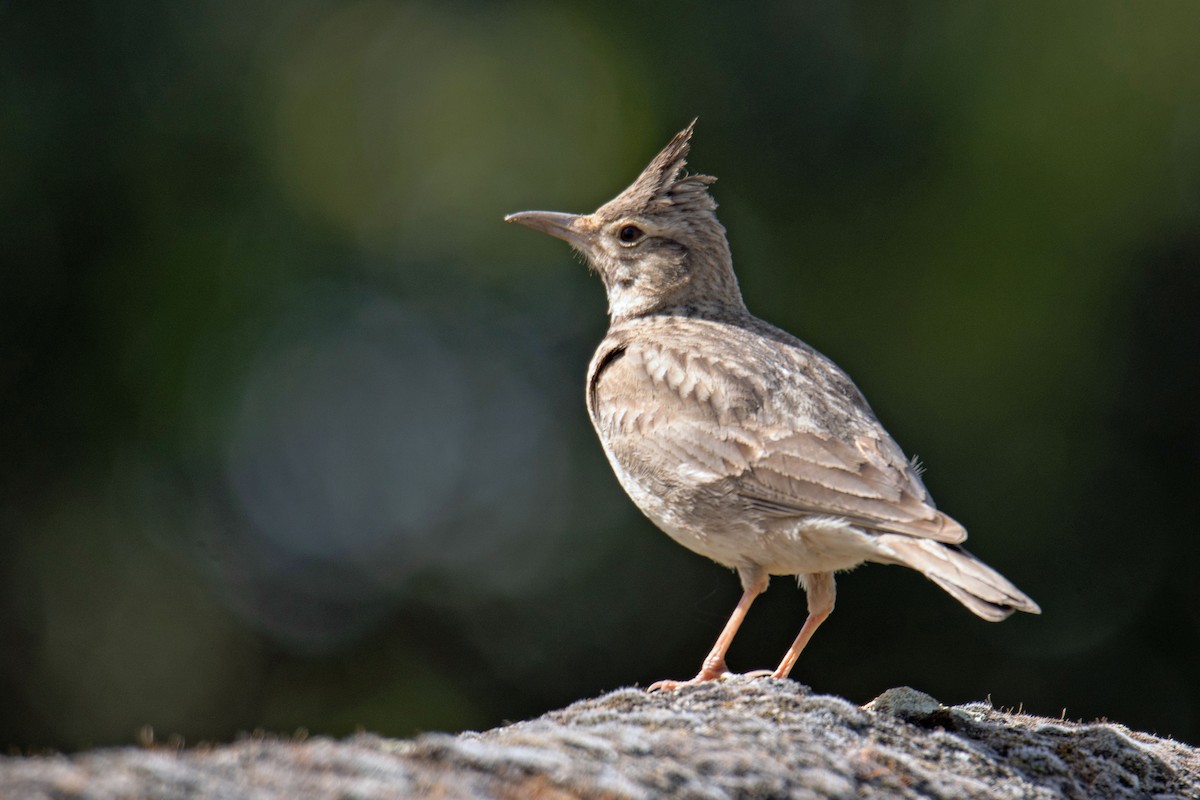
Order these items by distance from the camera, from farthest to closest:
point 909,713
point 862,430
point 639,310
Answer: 1. point 639,310
2. point 862,430
3. point 909,713

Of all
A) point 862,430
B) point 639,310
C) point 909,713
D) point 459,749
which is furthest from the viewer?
point 639,310

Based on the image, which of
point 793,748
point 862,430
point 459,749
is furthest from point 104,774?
point 862,430

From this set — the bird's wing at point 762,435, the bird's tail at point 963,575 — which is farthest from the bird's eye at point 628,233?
the bird's tail at point 963,575

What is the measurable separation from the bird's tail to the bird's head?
118 inches

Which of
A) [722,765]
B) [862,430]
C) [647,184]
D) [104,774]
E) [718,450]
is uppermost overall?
[647,184]

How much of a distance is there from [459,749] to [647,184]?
533 cm

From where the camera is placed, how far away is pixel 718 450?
19.2 ft

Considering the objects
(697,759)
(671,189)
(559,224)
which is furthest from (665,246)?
(697,759)

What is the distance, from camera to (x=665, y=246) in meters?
7.88

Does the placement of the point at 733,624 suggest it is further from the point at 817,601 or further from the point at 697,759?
the point at 697,759

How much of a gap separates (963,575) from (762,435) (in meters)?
1.52

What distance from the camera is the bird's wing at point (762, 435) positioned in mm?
5242

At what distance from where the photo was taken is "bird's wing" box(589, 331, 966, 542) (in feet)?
17.2

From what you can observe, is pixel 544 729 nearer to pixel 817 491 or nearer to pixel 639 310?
pixel 817 491
